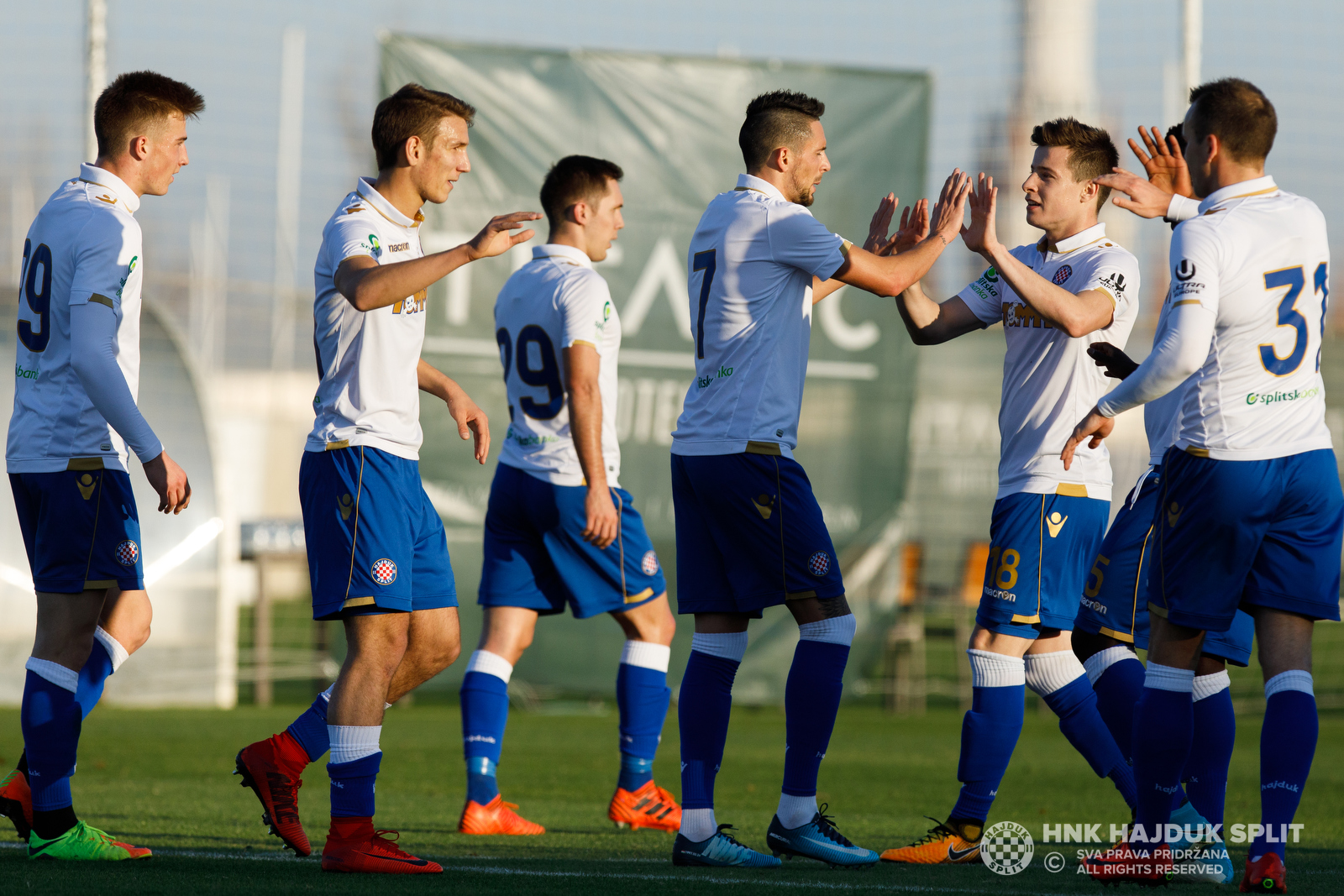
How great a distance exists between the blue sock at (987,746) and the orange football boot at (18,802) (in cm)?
305

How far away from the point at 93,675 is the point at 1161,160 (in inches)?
158

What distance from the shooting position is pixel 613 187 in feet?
20.4

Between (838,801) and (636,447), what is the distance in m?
4.14

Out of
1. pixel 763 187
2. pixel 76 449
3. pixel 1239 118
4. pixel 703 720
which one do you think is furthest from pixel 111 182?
pixel 1239 118

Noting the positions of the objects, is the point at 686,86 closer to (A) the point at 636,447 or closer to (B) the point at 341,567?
(A) the point at 636,447

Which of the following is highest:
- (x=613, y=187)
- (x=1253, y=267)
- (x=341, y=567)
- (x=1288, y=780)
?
(x=613, y=187)

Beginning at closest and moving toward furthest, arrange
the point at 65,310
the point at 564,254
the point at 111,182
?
the point at 65,310 → the point at 111,182 → the point at 564,254

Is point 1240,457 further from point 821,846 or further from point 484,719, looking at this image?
point 484,719

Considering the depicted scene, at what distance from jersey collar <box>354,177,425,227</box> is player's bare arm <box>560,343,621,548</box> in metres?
1.27

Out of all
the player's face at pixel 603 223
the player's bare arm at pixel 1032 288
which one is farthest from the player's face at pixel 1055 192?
the player's face at pixel 603 223

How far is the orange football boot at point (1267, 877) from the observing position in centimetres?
366

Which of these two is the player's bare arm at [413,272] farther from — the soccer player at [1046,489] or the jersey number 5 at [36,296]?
the soccer player at [1046,489]

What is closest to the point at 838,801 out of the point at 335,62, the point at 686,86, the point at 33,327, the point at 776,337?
the point at 776,337

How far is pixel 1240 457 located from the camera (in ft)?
12.7
